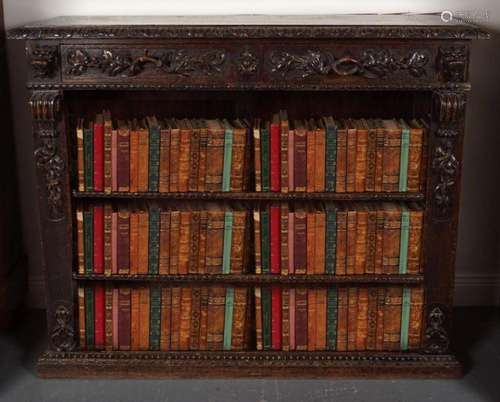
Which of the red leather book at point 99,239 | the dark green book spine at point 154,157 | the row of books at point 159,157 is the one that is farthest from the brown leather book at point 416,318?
the red leather book at point 99,239

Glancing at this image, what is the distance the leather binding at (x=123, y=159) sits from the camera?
2.54 m

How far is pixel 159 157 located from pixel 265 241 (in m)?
0.44

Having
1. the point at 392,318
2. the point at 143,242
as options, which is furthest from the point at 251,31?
the point at 392,318

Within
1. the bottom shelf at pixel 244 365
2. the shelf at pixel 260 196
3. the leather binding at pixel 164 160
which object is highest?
the leather binding at pixel 164 160

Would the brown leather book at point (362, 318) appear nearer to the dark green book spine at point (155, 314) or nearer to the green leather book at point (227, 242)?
the green leather book at point (227, 242)

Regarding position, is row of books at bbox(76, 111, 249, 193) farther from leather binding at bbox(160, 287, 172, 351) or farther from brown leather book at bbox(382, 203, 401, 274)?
brown leather book at bbox(382, 203, 401, 274)

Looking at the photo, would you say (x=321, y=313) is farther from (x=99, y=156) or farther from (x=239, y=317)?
(x=99, y=156)

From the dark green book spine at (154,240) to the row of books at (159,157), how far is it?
8 cm

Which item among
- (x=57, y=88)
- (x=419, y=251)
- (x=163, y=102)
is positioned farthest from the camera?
(x=163, y=102)

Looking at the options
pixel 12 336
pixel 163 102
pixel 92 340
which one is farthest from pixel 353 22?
pixel 12 336

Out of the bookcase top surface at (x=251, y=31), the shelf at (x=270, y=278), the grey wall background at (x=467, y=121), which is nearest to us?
the bookcase top surface at (x=251, y=31)

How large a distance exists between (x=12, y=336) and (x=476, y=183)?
1.83 metres

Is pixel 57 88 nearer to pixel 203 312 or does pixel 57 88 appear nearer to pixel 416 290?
pixel 203 312

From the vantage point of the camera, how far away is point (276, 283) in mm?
2686
